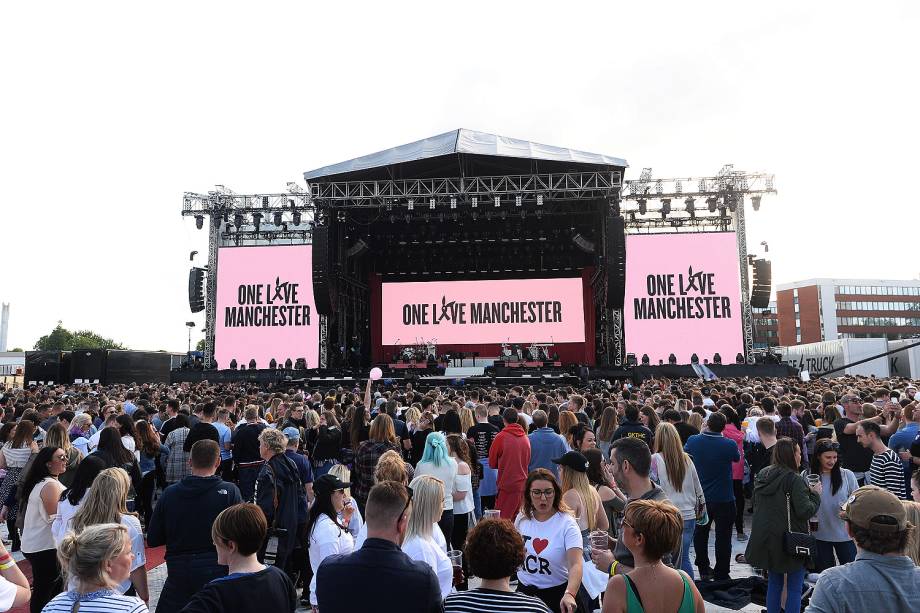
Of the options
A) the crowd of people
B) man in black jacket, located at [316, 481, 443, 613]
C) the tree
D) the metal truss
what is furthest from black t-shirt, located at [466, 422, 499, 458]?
the tree

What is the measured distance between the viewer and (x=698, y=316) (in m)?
24.1

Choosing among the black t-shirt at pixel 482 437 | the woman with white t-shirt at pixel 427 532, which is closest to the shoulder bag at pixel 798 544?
the woman with white t-shirt at pixel 427 532

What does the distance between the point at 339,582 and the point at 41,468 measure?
119 inches

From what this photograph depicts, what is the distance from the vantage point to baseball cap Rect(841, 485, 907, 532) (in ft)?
6.77

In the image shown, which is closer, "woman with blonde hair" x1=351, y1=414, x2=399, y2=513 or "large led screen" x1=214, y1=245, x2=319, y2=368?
"woman with blonde hair" x1=351, y1=414, x2=399, y2=513

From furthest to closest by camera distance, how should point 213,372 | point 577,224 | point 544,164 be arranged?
point 577,224 → point 213,372 → point 544,164

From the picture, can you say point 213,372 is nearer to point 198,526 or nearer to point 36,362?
point 36,362

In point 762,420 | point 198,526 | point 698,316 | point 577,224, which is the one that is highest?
point 577,224

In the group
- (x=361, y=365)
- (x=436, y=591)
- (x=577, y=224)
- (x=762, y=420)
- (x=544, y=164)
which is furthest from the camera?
(x=361, y=365)

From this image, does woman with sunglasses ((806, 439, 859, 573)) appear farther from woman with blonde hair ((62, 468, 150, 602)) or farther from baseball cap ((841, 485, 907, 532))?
woman with blonde hair ((62, 468, 150, 602))

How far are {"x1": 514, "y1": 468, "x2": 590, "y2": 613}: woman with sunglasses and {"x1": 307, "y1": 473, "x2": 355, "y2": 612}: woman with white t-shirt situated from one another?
112 centimetres

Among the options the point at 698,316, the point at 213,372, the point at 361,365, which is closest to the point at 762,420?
the point at 698,316

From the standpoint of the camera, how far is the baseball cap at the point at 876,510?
2062 millimetres

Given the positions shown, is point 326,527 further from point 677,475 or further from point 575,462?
point 677,475
